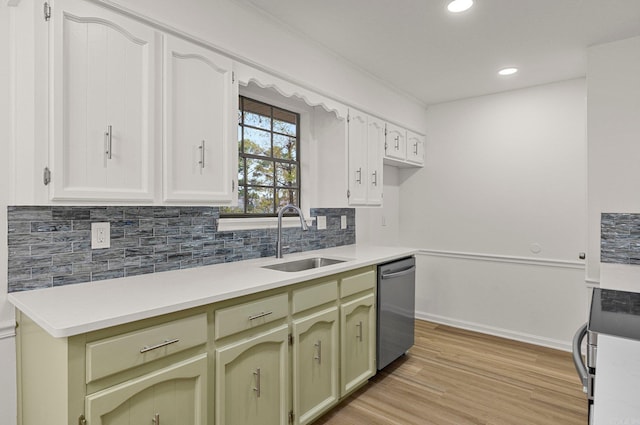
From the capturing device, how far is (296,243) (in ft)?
9.46

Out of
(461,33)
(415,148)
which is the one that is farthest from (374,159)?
(461,33)

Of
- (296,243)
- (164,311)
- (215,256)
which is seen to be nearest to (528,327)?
(296,243)

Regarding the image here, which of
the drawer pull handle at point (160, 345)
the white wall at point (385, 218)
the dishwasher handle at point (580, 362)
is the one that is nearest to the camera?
the dishwasher handle at point (580, 362)

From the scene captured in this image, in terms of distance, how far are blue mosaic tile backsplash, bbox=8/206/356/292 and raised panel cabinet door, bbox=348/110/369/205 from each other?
34.4 inches

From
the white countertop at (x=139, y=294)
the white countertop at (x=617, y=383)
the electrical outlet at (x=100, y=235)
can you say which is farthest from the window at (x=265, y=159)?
the white countertop at (x=617, y=383)

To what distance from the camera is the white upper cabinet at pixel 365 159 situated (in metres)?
2.96

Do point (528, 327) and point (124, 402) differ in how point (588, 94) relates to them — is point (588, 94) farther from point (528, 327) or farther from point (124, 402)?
point (124, 402)

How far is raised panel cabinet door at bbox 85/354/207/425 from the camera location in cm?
120

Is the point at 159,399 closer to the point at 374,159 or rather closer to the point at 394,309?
the point at 394,309

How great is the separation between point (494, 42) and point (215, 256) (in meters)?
2.43

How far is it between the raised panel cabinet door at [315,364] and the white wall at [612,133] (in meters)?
1.98

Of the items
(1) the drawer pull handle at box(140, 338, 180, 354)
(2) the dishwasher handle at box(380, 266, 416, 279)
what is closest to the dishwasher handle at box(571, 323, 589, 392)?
(1) the drawer pull handle at box(140, 338, 180, 354)

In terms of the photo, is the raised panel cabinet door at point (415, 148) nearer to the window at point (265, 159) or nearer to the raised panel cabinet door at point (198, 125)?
the window at point (265, 159)

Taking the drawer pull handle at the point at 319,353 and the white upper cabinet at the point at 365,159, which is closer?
the drawer pull handle at the point at 319,353
